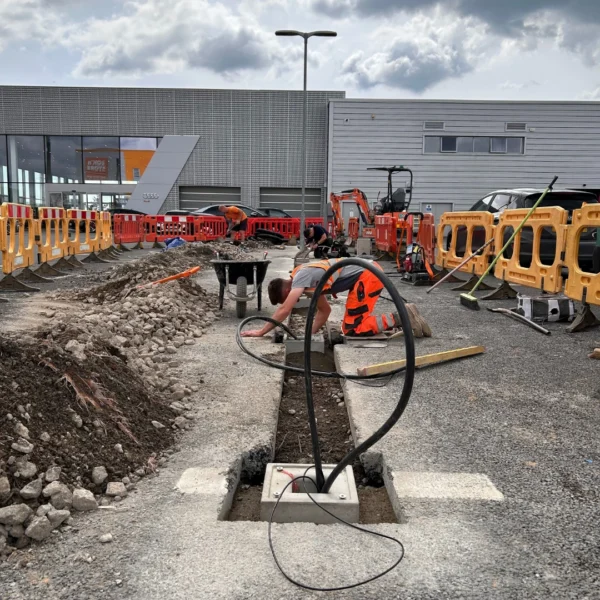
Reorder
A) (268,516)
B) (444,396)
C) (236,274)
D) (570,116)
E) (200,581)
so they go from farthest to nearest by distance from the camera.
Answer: (570,116)
(236,274)
(444,396)
(268,516)
(200,581)

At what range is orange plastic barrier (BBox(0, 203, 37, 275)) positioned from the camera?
930 cm

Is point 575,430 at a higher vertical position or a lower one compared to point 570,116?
lower

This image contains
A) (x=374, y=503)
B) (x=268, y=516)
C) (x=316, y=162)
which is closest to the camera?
(x=268, y=516)

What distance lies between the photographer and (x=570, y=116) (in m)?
31.4

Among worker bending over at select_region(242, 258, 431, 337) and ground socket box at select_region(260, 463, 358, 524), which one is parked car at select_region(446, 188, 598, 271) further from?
ground socket box at select_region(260, 463, 358, 524)

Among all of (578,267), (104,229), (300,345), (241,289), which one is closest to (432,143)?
(104,229)

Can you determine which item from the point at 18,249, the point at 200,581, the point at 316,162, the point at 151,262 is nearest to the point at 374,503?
the point at 200,581

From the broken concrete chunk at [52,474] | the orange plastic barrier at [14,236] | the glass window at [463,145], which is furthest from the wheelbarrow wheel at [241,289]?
the glass window at [463,145]

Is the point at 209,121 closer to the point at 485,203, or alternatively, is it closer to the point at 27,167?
the point at 27,167

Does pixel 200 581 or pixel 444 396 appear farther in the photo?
pixel 444 396

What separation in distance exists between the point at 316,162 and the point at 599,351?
98.6 feet

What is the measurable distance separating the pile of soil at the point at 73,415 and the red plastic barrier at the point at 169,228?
19.2 meters

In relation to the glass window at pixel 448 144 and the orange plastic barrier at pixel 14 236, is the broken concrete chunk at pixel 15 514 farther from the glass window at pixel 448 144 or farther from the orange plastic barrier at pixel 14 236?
the glass window at pixel 448 144

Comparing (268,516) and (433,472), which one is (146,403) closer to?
(268,516)
